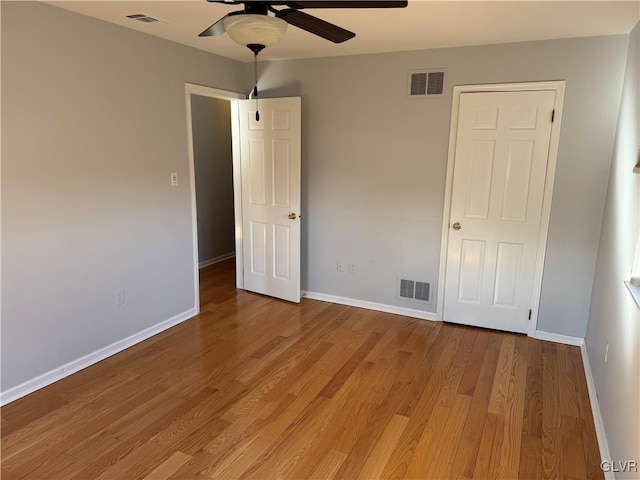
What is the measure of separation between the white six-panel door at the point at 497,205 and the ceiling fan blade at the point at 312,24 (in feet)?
6.15

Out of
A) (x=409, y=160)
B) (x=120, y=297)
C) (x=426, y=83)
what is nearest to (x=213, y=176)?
(x=120, y=297)

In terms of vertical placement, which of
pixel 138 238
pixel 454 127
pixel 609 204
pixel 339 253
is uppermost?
pixel 454 127

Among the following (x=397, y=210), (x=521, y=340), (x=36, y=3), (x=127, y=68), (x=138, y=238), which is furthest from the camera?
(x=397, y=210)

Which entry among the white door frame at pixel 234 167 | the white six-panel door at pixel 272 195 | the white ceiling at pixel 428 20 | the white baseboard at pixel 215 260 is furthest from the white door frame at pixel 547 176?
the white baseboard at pixel 215 260

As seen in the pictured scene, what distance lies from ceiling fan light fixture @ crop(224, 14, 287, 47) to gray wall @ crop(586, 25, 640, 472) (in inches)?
76.9

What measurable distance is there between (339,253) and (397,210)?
0.76m

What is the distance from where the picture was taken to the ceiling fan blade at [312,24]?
1864 mm

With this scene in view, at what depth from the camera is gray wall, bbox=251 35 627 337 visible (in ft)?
10.7

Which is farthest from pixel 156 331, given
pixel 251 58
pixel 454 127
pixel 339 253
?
pixel 454 127

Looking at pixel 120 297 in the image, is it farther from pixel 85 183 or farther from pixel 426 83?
pixel 426 83

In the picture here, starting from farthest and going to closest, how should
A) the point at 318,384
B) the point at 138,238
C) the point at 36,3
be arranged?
the point at 138,238, the point at 318,384, the point at 36,3

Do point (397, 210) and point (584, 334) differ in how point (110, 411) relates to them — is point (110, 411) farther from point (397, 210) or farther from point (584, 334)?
point (584, 334)

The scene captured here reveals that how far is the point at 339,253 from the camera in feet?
14.4

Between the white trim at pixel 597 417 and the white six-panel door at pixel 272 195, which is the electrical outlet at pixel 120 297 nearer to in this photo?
the white six-panel door at pixel 272 195
